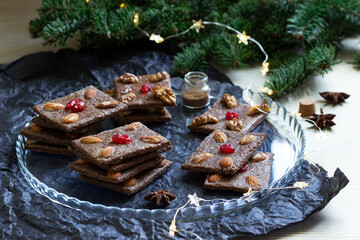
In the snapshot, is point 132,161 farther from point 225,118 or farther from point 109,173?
point 225,118

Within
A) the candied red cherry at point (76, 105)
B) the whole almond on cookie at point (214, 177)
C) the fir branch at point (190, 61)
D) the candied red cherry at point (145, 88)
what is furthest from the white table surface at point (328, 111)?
the candied red cherry at point (76, 105)

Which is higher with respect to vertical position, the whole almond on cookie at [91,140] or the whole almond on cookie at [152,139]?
the whole almond on cookie at [91,140]

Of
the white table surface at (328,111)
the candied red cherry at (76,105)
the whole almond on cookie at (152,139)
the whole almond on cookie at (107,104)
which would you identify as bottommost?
the white table surface at (328,111)

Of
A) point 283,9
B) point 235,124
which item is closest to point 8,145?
point 235,124

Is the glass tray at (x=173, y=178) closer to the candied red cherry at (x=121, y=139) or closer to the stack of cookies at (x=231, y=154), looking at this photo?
the stack of cookies at (x=231, y=154)

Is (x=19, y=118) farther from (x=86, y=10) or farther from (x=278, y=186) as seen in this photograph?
(x=278, y=186)

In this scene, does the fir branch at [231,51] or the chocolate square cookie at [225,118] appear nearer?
the chocolate square cookie at [225,118]

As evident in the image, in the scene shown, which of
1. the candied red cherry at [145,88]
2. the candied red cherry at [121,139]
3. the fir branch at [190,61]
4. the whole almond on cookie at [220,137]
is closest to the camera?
the candied red cherry at [121,139]
